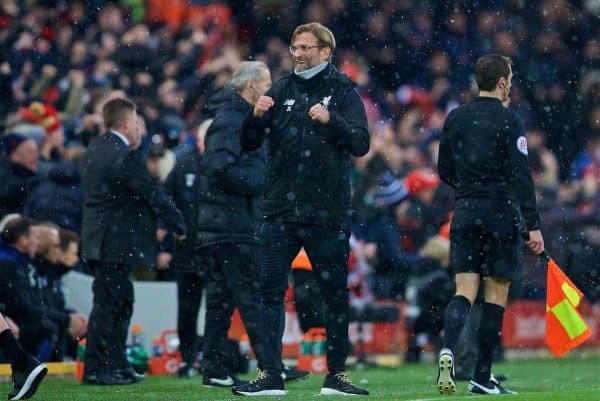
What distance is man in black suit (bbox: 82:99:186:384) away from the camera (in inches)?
451

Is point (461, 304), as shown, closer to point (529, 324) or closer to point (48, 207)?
point (48, 207)

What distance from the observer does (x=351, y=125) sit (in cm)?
944

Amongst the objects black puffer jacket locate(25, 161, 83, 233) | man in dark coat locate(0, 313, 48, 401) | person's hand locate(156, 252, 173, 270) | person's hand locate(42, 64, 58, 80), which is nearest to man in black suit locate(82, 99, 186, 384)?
person's hand locate(156, 252, 173, 270)

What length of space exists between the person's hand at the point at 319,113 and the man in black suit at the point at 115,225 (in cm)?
261

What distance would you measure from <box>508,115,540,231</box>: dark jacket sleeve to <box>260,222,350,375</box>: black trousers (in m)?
1.15

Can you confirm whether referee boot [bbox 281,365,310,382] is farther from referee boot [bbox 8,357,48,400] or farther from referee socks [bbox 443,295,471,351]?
referee boot [bbox 8,357,48,400]

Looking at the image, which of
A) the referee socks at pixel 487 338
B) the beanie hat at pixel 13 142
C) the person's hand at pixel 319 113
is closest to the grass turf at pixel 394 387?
the referee socks at pixel 487 338

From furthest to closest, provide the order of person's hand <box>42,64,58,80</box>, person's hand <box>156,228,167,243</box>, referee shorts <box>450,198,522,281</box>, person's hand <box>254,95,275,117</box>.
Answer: person's hand <box>42,64,58,80</box>, person's hand <box>156,228,167,243</box>, referee shorts <box>450,198,522,281</box>, person's hand <box>254,95,275,117</box>

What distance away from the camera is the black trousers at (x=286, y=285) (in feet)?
31.3

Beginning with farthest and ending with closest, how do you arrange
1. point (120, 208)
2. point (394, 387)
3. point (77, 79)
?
point (77, 79), point (120, 208), point (394, 387)

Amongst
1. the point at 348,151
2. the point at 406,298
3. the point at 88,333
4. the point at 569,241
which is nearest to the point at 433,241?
the point at 406,298

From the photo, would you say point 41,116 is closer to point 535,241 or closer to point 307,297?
point 307,297

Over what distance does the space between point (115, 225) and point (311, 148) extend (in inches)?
100

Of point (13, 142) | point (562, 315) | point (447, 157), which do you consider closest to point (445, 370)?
point (562, 315)
